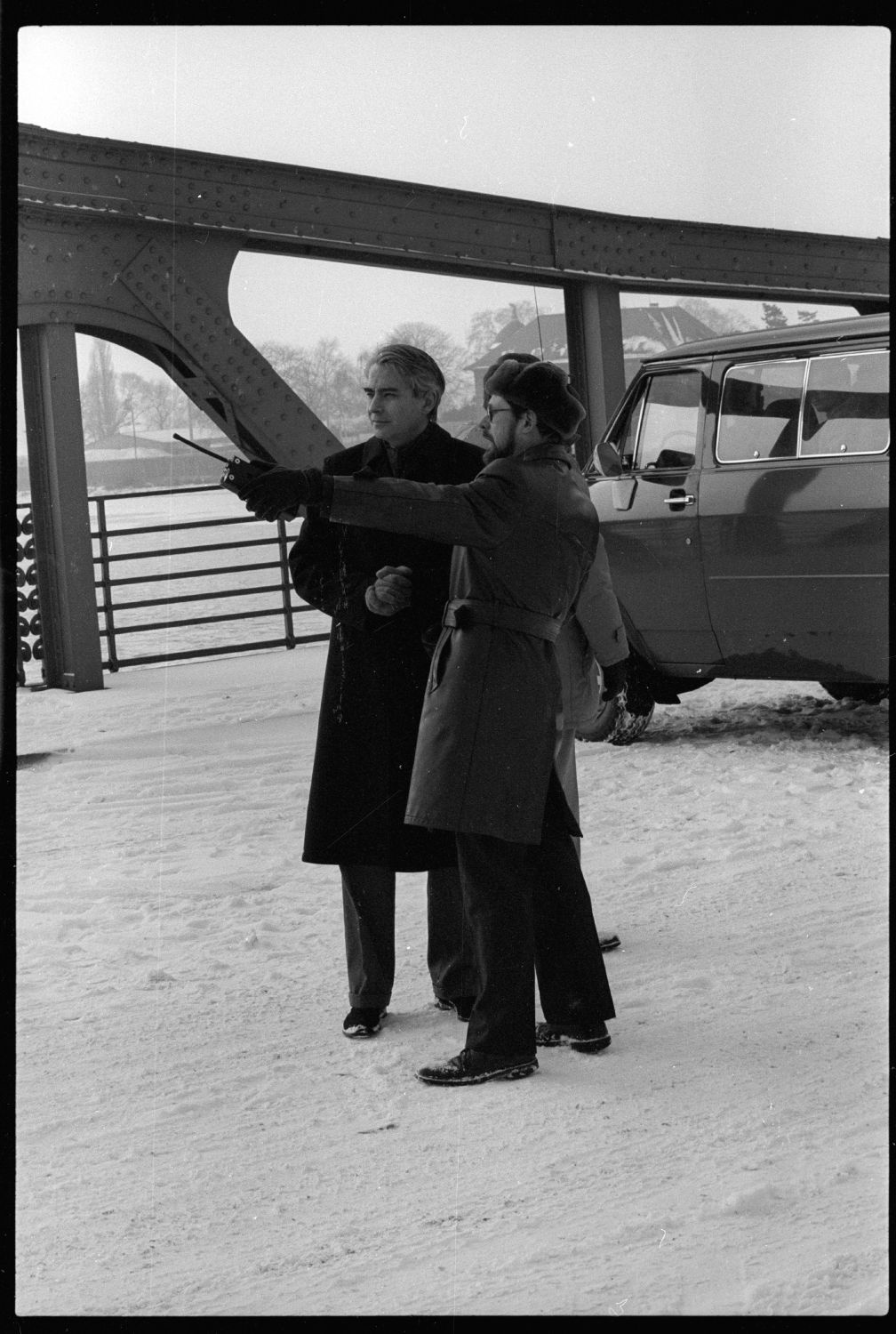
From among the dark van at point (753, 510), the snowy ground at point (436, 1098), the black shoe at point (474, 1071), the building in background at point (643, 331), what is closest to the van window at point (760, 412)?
the dark van at point (753, 510)

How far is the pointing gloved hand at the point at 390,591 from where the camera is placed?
352 centimetres

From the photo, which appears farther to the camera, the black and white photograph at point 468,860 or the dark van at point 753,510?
the dark van at point 753,510

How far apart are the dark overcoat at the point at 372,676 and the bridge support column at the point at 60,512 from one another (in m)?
5.69

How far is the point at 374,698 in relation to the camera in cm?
374

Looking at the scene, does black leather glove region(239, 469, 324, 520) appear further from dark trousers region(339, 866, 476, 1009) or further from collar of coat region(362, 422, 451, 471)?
dark trousers region(339, 866, 476, 1009)

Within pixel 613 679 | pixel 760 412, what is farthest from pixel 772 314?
pixel 613 679

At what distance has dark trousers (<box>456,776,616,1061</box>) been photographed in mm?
3273

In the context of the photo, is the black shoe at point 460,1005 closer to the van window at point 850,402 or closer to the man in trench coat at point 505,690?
the man in trench coat at point 505,690

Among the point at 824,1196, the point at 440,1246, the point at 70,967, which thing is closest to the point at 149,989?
the point at 70,967

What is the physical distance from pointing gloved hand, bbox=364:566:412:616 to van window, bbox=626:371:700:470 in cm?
431

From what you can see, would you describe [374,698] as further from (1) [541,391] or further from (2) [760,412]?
(2) [760,412]

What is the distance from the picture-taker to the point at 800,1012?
12.3 feet

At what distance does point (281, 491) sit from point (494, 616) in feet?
2.13

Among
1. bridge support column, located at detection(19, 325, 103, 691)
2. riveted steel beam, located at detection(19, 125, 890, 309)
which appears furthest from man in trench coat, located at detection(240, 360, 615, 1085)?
bridge support column, located at detection(19, 325, 103, 691)
